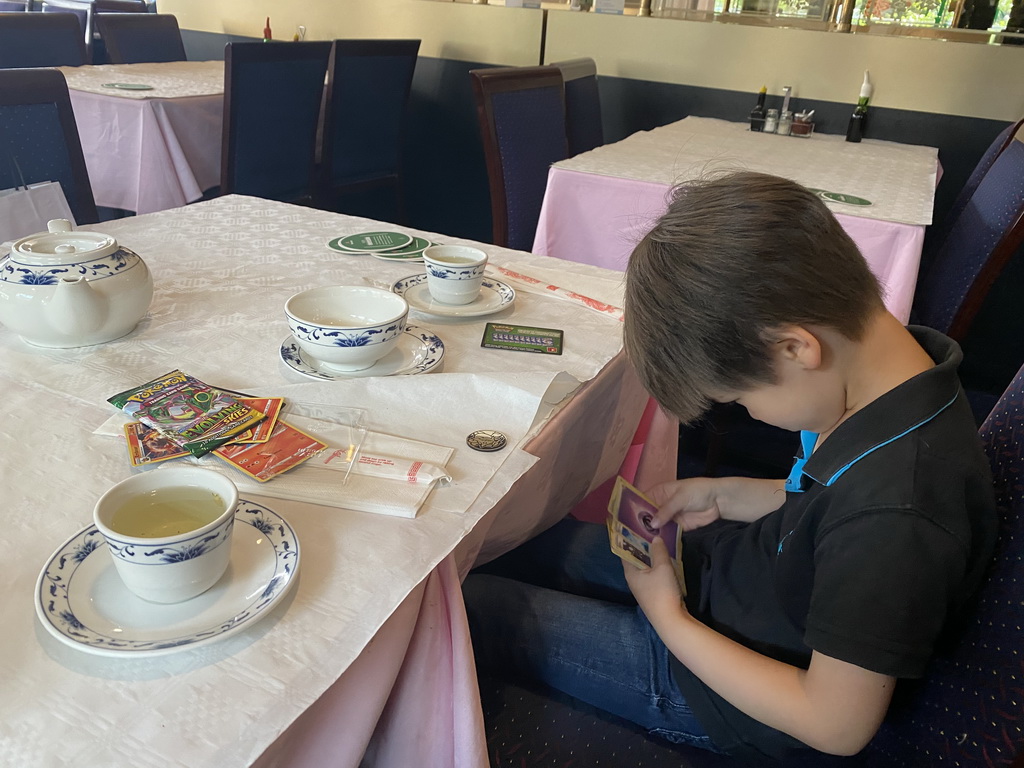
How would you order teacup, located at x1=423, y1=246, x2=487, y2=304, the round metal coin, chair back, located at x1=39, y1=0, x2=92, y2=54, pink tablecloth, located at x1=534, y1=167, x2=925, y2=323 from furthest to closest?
chair back, located at x1=39, y1=0, x2=92, y2=54
pink tablecloth, located at x1=534, y1=167, x2=925, y2=323
teacup, located at x1=423, y1=246, x2=487, y2=304
the round metal coin

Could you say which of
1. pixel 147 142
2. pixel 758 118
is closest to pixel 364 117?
pixel 147 142

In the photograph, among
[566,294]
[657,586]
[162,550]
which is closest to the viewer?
[162,550]

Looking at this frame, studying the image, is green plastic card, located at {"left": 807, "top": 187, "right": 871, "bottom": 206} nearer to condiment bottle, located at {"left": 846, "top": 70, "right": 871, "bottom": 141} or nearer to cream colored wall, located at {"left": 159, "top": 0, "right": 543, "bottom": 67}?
condiment bottle, located at {"left": 846, "top": 70, "right": 871, "bottom": 141}

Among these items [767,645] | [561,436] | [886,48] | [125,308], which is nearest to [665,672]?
[767,645]

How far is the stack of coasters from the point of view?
1126 millimetres

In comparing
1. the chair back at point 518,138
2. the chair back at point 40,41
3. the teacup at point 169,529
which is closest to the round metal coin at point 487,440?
the teacup at point 169,529

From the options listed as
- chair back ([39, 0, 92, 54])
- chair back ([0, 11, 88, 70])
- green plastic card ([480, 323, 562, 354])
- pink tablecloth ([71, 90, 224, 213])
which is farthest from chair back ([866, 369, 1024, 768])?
chair back ([39, 0, 92, 54])

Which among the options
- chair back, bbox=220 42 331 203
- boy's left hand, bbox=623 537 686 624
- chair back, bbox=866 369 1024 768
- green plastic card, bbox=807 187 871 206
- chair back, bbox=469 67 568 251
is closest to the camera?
chair back, bbox=866 369 1024 768

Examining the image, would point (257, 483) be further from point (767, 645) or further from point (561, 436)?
point (767, 645)

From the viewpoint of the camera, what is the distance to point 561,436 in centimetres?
75

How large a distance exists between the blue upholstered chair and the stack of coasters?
1.59 metres

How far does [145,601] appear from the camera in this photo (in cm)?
47

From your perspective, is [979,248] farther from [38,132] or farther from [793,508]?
[38,132]

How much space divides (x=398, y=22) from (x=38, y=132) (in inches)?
91.3
